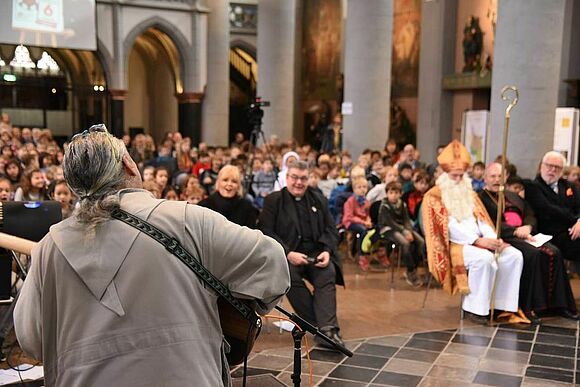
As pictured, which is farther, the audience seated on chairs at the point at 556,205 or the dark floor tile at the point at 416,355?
the audience seated on chairs at the point at 556,205

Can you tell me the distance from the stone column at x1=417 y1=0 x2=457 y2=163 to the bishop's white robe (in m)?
13.2

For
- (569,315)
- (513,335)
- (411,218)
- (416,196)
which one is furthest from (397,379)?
(416,196)

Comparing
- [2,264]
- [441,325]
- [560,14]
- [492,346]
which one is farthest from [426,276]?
[2,264]

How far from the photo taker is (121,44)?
2033cm

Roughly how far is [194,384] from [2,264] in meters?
2.51

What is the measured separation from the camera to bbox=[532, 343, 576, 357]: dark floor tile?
17.9ft

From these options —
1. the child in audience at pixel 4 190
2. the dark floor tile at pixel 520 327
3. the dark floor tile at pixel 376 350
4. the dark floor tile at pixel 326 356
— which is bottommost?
the dark floor tile at pixel 520 327

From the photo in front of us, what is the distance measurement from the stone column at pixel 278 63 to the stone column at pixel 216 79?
3.42 metres

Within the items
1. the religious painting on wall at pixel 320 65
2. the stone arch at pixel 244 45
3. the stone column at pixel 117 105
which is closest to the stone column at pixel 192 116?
the stone column at pixel 117 105

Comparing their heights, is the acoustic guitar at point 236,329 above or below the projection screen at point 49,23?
below

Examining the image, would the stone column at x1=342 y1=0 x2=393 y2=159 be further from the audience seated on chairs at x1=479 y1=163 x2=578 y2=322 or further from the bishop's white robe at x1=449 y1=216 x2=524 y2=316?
the bishop's white robe at x1=449 y1=216 x2=524 y2=316

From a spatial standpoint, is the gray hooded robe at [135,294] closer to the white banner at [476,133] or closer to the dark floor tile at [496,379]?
the dark floor tile at [496,379]

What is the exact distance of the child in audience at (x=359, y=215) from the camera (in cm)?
836

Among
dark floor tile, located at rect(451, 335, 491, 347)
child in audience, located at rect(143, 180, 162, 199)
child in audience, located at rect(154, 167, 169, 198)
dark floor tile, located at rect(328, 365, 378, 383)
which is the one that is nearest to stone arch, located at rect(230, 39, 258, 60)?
child in audience, located at rect(154, 167, 169, 198)
